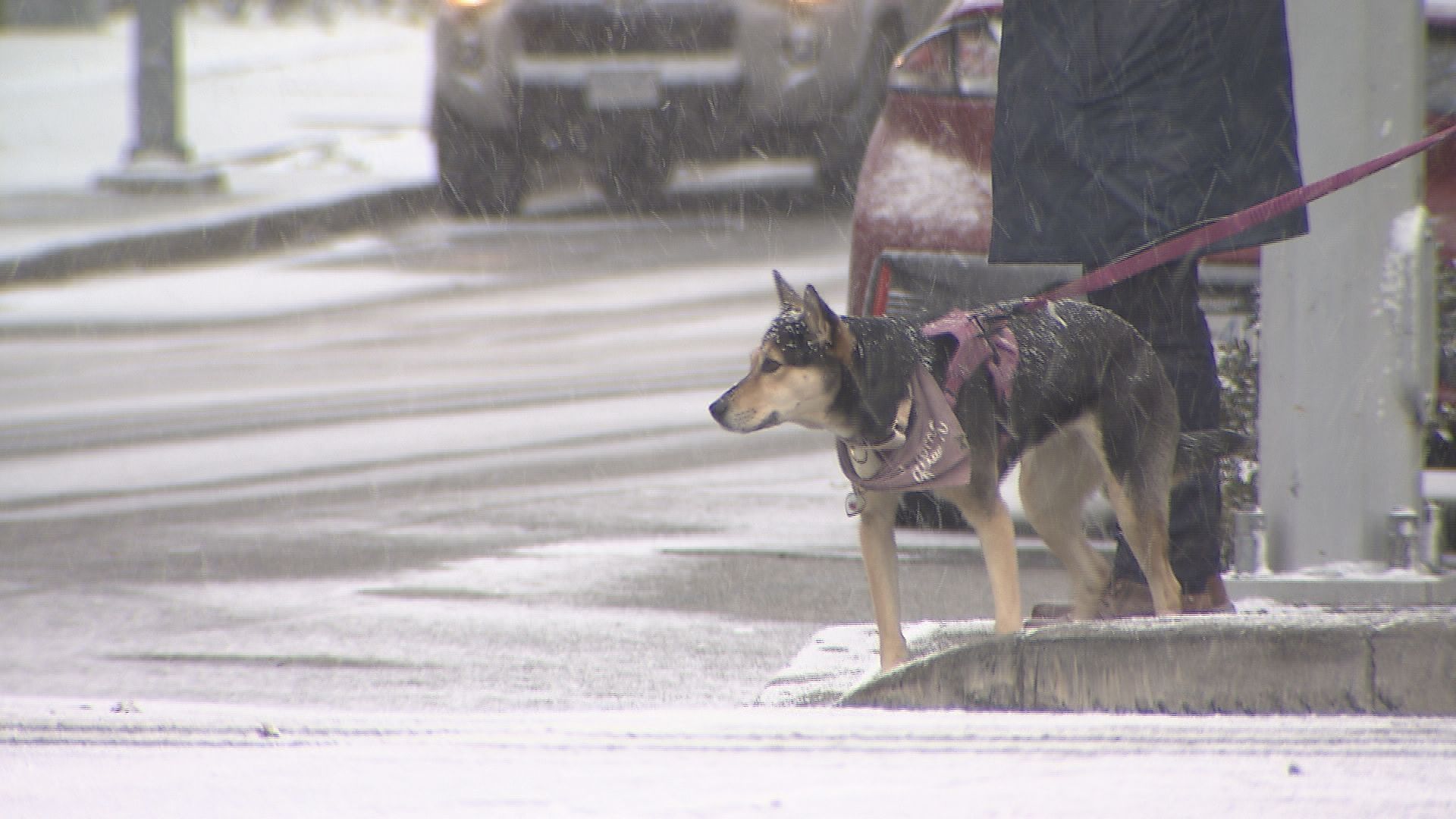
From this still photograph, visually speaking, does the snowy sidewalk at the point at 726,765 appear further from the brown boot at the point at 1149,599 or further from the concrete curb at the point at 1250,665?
the brown boot at the point at 1149,599

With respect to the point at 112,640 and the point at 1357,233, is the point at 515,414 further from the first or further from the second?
the point at 1357,233

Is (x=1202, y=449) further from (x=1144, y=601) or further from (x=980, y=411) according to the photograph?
(x=980, y=411)

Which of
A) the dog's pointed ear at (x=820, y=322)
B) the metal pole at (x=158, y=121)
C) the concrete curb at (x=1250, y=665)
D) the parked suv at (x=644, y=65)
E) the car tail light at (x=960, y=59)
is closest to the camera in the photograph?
the concrete curb at (x=1250, y=665)

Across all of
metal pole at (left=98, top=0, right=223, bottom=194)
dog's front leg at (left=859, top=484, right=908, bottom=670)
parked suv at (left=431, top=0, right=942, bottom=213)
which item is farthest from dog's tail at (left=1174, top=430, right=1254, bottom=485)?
metal pole at (left=98, top=0, right=223, bottom=194)

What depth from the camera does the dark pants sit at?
4578 millimetres

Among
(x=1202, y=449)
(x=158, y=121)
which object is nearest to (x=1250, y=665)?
(x=1202, y=449)

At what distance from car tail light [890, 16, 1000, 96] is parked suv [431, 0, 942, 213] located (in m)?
6.99

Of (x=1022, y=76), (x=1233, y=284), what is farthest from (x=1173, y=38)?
(x=1233, y=284)

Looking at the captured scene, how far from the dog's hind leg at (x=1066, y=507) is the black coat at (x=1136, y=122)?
1.47 ft

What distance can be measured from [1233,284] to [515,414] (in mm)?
3705

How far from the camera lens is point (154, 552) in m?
6.34

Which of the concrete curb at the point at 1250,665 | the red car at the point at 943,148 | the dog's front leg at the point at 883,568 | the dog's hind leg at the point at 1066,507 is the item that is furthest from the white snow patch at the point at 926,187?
the concrete curb at the point at 1250,665

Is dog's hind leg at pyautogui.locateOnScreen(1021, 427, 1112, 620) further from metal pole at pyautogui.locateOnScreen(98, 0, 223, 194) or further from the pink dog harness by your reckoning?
metal pole at pyautogui.locateOnScreen(98, 0, 223, 194)

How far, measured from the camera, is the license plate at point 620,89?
12.9 meters
